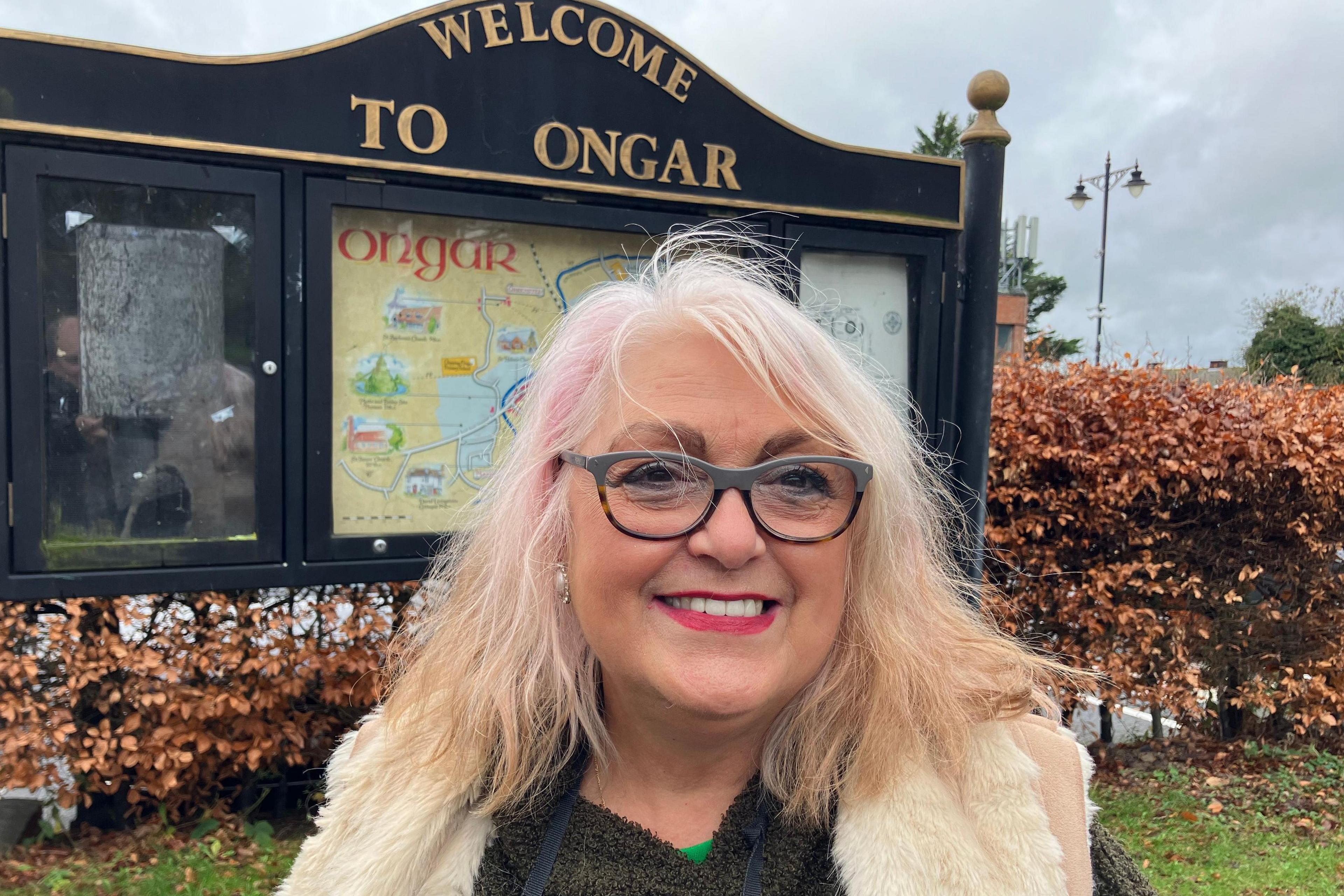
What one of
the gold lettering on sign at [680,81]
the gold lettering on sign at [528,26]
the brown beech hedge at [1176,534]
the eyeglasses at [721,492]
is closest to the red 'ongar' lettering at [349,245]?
the gold lettering on sign at [528,26]

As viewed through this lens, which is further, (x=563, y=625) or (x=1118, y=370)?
(x=1118, y=370)

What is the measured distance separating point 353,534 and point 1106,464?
330 centimetres

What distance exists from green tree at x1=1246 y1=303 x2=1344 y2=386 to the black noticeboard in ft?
75.9

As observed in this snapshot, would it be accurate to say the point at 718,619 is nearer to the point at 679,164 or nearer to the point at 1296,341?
the point at 679,164

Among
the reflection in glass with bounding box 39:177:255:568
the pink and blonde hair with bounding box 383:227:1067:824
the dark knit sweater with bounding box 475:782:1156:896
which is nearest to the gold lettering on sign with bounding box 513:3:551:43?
the reflection in glass with bounding box 39:177:255:568

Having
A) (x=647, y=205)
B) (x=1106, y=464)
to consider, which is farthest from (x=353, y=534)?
(x=1106, y=464)

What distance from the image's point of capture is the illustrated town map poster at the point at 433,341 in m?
3.10

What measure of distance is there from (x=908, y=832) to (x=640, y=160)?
2599 millimetres

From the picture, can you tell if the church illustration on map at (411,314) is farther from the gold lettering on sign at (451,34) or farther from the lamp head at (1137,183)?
the lamp head at (1137,183)

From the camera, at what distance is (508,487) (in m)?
1.58

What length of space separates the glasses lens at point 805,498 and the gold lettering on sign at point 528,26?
7.88 feet

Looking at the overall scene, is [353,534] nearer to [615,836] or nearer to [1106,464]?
[615,836]

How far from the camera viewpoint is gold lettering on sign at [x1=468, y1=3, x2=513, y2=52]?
302 centimetres

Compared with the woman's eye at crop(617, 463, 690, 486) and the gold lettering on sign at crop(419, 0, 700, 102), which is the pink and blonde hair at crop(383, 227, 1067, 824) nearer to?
the woman's eye at crop(617, 463, 690, 486)
